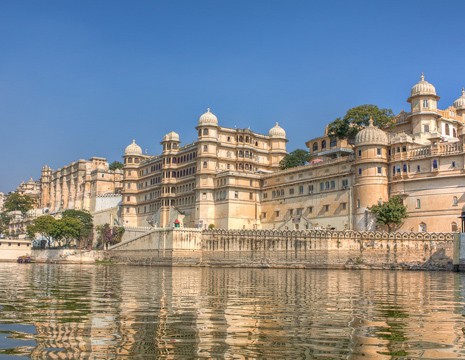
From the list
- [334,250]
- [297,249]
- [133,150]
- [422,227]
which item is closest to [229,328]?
[334,250]

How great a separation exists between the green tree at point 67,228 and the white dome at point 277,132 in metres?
32.0

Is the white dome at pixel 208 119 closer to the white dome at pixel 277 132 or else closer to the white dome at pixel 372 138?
the white dome at pixel 277 132

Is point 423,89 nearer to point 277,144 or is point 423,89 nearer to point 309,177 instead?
point 309,177

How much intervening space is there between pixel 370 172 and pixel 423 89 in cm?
1218

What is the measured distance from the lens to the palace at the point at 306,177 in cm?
5678

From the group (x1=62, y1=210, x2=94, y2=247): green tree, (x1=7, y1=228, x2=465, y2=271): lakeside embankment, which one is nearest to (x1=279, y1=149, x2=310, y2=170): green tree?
(x1=7, y1=228, x2=465, y2=271): lakeside embankment

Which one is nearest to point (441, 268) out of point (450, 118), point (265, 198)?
point (450, 118)

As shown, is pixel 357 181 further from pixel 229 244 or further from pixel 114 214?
pixel 114 214

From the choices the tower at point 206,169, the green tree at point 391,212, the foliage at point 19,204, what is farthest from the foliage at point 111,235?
the foliage at point 19,204

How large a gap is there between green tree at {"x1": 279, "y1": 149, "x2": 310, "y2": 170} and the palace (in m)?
1.23

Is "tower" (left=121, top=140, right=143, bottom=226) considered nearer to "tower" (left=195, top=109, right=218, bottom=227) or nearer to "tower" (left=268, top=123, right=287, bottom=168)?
"tower" (left=195, top=109, right=218, bottom=227)

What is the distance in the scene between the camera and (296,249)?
2153 inches

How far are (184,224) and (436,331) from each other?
68.5 m

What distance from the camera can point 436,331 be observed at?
1182cm
